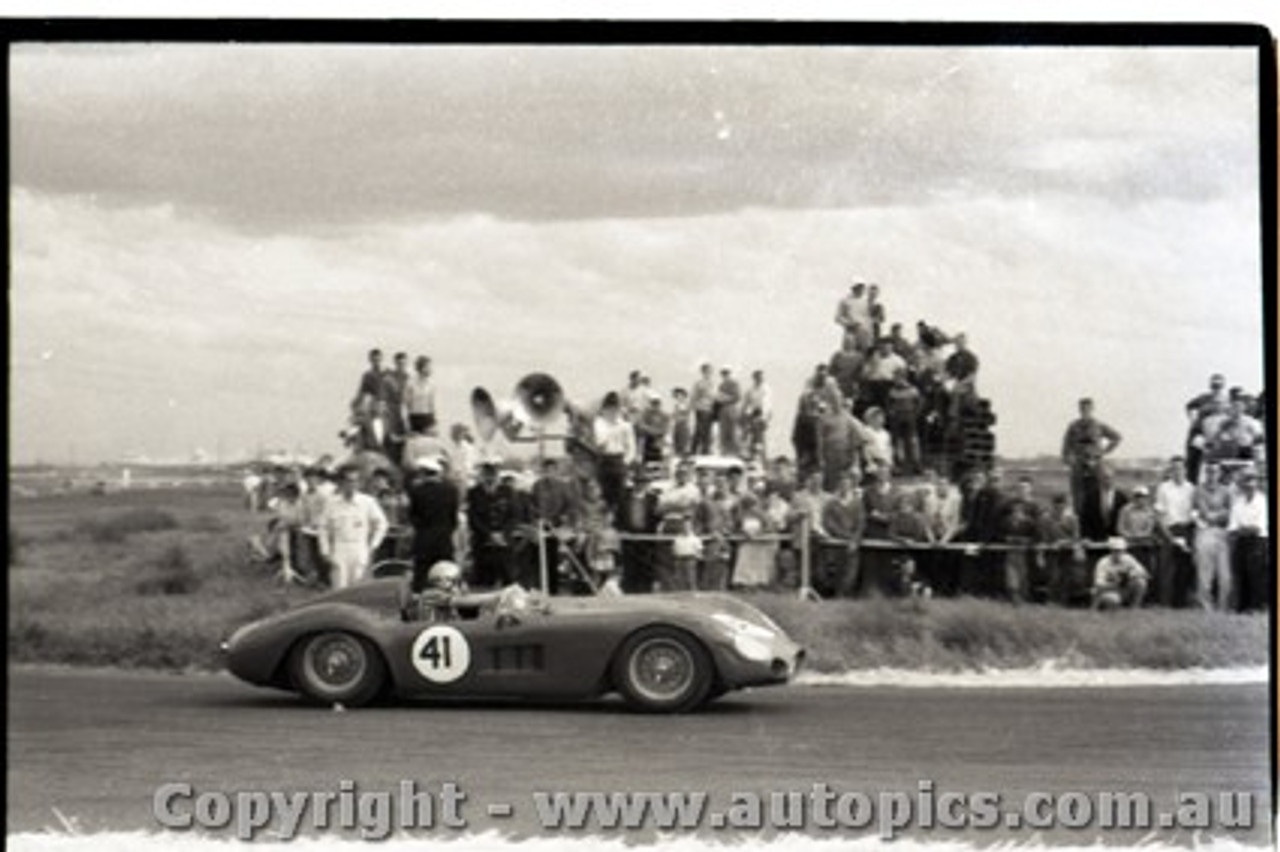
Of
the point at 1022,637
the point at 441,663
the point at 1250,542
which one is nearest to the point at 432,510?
the point at 441,663

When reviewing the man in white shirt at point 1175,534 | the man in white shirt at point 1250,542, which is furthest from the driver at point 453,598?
the man in white shirt at point 1250,542

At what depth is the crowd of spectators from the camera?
6910 mm

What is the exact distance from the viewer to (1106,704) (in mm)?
6953

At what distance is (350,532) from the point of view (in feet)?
22.7

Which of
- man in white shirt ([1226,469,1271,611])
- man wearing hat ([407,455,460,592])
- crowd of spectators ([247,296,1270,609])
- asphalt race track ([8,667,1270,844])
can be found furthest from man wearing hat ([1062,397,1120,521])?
man wearing hat ([407,455,460,592])

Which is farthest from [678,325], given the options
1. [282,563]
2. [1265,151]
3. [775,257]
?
[1265,151]

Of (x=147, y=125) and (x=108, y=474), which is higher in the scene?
(x=147, y=125)

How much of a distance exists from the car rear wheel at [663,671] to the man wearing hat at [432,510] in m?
0.59

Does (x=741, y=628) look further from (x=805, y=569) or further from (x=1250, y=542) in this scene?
(x=1250, y=542)

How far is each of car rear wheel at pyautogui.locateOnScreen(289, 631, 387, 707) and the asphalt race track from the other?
53mm

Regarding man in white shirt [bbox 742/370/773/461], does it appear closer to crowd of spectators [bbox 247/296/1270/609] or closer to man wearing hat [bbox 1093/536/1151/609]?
crowd of spectators [bbox 247/296/1270/609]

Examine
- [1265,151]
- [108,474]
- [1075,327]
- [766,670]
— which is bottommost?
[766,670]

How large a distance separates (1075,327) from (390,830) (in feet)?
7.91

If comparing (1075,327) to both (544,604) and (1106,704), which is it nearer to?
(1106,704)
